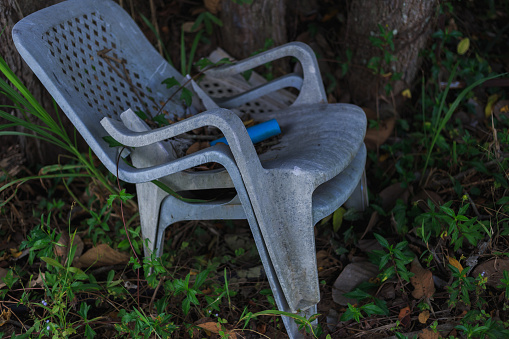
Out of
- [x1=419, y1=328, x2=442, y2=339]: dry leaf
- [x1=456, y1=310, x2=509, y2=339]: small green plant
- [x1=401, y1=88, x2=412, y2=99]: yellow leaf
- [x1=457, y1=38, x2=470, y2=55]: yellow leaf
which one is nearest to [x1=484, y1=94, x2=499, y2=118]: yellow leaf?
[x1=457, y1=38, x2=470, y2=55]: yellow leaf

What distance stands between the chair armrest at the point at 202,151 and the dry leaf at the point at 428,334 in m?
0.85

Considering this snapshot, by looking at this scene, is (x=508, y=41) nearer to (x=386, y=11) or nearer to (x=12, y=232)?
(x=386, y=11)

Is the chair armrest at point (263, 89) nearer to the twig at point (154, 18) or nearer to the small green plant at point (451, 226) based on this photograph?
the twig at point (154, 18)

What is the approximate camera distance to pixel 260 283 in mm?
2064

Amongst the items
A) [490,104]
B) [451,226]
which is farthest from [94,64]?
[490,104]

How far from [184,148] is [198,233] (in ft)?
1.68

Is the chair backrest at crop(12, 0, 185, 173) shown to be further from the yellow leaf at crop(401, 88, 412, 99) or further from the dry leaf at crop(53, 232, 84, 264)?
the yellow leaf at crop(401, 88, 412, 99)

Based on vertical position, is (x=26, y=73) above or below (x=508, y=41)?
above

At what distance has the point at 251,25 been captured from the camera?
2787 millimetres

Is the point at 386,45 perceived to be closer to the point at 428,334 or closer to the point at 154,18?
the point at 154,18

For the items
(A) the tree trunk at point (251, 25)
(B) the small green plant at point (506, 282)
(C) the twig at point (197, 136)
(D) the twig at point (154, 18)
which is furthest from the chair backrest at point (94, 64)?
(B) the small green plant at point (506, 282)

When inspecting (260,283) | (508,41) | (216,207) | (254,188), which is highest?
(254,188)

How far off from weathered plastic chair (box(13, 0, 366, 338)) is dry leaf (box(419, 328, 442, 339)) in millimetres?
394

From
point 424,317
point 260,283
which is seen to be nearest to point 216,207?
point 260,283
